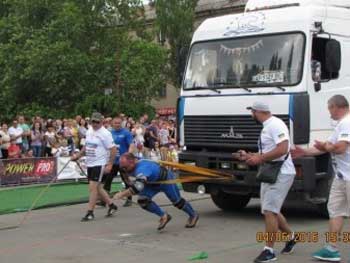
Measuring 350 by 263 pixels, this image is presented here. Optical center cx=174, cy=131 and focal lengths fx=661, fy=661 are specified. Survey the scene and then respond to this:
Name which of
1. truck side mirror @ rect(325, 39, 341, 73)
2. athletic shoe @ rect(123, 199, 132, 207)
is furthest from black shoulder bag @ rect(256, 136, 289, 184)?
athletic shoe @ rect(123, 199, 132, 207)

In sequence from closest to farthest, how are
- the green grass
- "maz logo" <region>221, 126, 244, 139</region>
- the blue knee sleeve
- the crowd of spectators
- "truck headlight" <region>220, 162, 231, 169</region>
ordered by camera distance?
the blue knee sleeve → "maz logo" <region>221, 126, 244, 139</region> → "truck headlight" <region>220, 162, 231, 169</region> → the green grass → the crowd of spectators

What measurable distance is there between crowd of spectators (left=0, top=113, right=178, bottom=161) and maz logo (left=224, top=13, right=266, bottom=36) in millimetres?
7094

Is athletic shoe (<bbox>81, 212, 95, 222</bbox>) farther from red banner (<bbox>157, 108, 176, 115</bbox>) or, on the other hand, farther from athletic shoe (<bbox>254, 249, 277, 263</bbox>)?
red banner (<bbox>157, 108, 176, 115</bbox>)

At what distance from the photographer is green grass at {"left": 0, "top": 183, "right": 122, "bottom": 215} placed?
1320cm

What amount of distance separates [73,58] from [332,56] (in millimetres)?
23371

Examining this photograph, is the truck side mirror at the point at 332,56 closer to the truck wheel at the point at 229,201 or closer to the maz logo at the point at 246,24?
the maz logo at the point at 246,24

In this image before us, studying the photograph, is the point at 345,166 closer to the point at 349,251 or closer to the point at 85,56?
the point at 349,251

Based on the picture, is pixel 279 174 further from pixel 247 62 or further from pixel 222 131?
pixel 247 62

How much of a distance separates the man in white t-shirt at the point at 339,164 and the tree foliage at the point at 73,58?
25.9 metres

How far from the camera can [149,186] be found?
9.69m

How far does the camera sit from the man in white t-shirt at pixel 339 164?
7.03 meters

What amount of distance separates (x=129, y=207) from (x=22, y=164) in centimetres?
537

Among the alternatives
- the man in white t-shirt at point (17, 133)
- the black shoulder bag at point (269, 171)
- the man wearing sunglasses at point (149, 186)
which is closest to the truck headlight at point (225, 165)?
the man wearing sunglasses at point (149, 186)

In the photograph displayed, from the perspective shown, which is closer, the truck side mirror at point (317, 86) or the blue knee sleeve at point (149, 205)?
the blue knee sleeve at point (149, 205)
